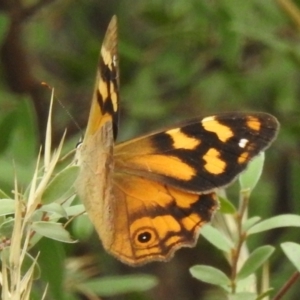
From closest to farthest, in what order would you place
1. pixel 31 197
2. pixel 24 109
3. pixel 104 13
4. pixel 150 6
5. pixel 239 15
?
pixel 31 197 → pixel 24 109 → pixel 239 15 → pixel 150 6 → pixel 104 13

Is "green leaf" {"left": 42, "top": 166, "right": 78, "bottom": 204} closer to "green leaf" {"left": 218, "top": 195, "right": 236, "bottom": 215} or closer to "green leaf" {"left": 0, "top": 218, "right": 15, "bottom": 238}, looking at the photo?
"green leaf" {"left": 0, "top": 218, "right": 15, "bottom": 238}

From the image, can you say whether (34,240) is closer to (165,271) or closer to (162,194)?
(162,194)

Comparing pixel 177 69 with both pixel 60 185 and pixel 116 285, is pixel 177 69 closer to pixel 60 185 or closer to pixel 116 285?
pixel 116 285

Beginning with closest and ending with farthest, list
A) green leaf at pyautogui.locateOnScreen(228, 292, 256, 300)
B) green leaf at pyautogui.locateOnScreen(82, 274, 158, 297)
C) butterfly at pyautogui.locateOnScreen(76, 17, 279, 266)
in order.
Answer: green leaf at pyautogui.locateOnScreen(228, 292, 256, 300)
butterfly at pyautogui.locateOnScreen(76, 17, 279, 266)
green leaf at pyautogui.locateOnScreen(82, 274, 158, 297)

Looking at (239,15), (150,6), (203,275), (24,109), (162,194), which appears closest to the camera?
(203,275)

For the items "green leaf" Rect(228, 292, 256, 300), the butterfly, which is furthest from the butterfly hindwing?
"green leaf" Rect(228, 292, 256, 300)

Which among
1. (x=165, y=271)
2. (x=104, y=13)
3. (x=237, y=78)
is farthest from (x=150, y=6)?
(x=165, y=271)

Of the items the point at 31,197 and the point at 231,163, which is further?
the point at 231,163
